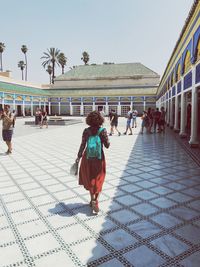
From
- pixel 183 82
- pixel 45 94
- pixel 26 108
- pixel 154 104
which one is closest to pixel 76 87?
pixel 45 94

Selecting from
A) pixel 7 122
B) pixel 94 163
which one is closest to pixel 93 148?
pixel 94 163

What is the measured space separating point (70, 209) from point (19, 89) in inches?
1302

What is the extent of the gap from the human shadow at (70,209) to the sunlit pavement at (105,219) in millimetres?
15

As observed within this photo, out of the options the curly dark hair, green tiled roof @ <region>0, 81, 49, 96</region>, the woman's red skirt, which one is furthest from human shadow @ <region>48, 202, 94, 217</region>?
green tiled roof @ <region>0, 81, 49, 96</region>

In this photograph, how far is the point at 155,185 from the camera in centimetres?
477

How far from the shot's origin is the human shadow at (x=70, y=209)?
138 inches

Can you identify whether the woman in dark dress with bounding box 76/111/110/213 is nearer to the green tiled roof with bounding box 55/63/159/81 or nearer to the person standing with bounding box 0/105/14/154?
the person standing with bounding box 0/105/14/154

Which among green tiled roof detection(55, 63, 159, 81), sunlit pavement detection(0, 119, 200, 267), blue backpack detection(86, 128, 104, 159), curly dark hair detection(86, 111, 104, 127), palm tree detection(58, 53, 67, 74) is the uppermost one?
palm tree detection(58, 53, 67, 74)

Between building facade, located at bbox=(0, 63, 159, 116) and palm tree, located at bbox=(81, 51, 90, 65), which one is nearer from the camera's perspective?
building facade, located at bbox=(0, 63, 159, 116)

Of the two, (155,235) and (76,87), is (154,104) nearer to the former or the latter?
(76,87)

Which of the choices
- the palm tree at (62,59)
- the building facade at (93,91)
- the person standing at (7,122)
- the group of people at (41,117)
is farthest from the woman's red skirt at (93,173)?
the palm tree at (62,59)

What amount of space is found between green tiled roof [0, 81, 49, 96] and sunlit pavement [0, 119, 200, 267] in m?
27.3

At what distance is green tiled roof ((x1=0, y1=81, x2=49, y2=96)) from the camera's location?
3042 centimetres

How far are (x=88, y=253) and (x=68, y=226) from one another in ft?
2.15
